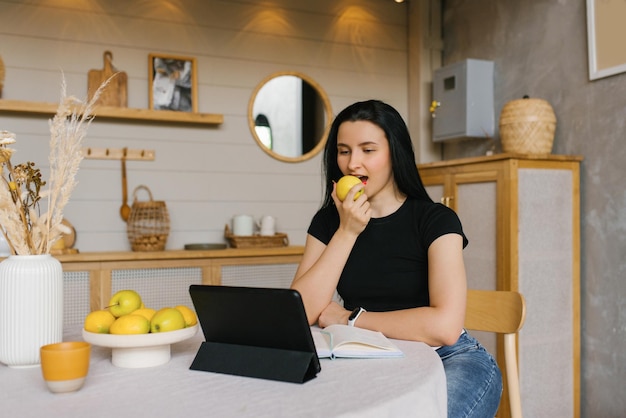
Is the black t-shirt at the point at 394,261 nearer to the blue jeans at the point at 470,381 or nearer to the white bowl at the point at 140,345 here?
the blue jeans at the point at 470,381

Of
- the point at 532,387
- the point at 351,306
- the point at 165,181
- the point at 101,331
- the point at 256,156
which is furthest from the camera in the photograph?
the point at 256,156

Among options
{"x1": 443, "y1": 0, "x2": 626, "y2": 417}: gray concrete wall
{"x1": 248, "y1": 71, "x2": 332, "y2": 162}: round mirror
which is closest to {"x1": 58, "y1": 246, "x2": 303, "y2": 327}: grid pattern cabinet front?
{"x1": 248, "y1": 71, "x2": 332, "y2": 162}: round mirror

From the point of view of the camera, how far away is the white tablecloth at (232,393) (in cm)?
100

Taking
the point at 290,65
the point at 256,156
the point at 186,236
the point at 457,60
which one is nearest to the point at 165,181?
the point at 186,236

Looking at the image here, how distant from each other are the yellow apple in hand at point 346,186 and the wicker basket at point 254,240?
6.68ft

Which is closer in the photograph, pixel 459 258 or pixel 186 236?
pixel 459 258

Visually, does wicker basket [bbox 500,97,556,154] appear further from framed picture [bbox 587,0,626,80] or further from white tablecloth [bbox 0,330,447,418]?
white tablecloth [bbox 0,330,447,418]

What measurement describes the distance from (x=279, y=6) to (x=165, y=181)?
1356 millimetres

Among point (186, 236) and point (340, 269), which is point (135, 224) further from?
point (340, 269)

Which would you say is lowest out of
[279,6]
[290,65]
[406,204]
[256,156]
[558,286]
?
[558,286]

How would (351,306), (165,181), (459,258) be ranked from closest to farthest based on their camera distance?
(459,258) < (351,306) < (165,181)

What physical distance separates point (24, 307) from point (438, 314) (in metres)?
0.93

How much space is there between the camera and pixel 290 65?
4.11 metres

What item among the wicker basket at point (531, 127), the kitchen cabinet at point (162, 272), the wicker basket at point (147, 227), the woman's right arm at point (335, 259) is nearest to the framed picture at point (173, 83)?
the wicker basket at point (147, 227)
